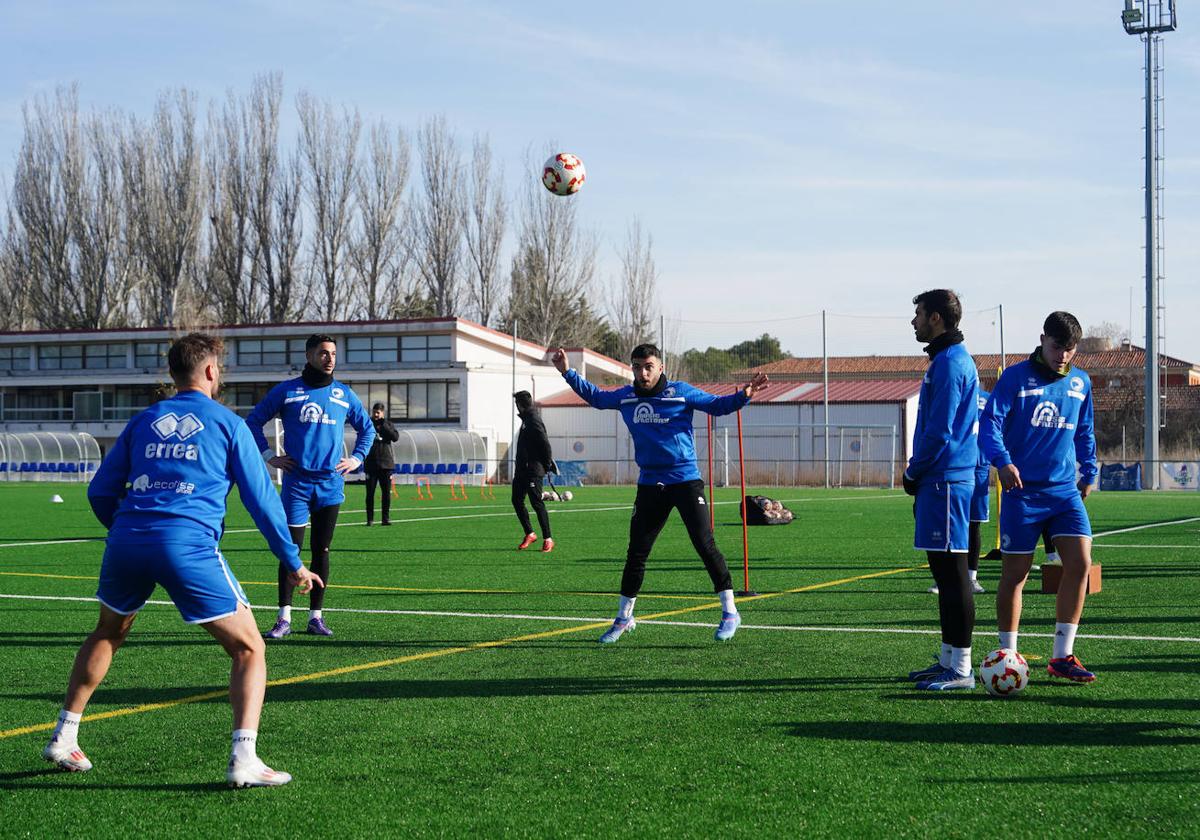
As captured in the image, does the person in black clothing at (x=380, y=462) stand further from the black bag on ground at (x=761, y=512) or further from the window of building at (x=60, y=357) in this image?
the window of building at (x=60, y=357)

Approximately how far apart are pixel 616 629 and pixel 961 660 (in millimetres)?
2772

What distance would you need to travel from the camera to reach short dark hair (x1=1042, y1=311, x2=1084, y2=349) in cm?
748

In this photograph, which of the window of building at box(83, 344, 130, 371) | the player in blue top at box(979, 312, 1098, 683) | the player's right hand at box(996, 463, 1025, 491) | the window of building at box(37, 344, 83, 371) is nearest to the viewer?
the player's right hand at box(996, 463, 1025, 491)

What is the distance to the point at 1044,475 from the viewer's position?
24.7 feet

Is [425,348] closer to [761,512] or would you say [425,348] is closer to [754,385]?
[761,512]

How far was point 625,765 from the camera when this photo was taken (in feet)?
18.6

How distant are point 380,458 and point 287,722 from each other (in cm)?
1823

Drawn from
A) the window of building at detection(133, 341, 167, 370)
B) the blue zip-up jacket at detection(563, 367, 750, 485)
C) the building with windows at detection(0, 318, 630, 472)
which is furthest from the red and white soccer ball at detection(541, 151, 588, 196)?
the window of building at detection(133, 341, 167, 370)

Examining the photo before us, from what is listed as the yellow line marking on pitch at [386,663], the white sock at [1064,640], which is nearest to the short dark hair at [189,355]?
the yellow line marking on pitch at [386,663]

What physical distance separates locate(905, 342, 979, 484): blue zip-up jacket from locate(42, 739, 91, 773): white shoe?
425cm

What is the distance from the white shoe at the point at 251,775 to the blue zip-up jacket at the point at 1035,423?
A: 4224 mm

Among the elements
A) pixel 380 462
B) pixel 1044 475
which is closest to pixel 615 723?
pixel 1044 475

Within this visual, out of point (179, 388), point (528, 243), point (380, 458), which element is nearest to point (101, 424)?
point (528, 243)

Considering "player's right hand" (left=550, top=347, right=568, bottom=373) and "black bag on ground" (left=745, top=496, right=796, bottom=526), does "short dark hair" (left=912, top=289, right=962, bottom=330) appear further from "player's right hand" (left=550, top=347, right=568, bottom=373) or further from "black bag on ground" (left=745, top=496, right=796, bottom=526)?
"black bag on ground" (left=745, top=496, right=796, bottom=526)
